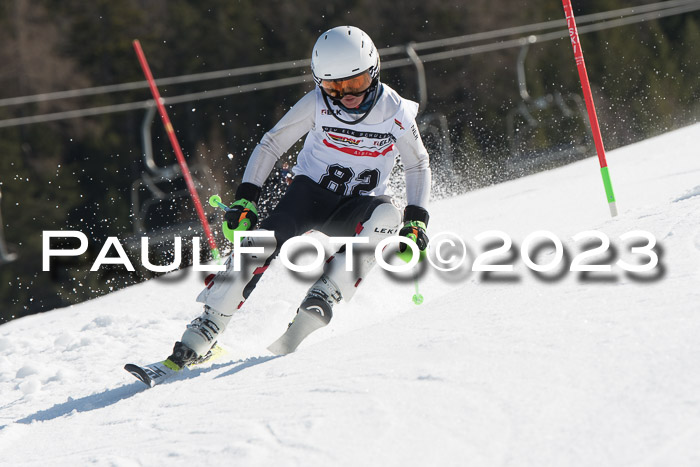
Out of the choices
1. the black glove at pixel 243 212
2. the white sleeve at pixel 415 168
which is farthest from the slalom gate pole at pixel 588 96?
the black glove at pixel 243 212

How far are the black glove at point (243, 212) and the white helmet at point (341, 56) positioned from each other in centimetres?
61

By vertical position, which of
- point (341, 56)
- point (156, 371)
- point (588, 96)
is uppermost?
point (588, 96)

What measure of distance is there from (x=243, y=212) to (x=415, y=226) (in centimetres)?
79

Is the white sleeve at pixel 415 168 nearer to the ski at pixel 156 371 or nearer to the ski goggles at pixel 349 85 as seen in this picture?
the ski goggles at pixel 349 85

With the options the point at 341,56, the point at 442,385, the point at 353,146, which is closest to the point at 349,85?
the point at 341,56

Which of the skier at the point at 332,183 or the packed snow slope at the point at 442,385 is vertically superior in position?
the skier at the point at 332,183

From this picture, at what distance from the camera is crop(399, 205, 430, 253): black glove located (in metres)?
3.82

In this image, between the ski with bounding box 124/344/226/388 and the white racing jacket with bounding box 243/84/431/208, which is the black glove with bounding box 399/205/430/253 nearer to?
the white racing jacket with bounding box 243/84/431/208

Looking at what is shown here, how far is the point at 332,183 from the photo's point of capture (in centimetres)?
415

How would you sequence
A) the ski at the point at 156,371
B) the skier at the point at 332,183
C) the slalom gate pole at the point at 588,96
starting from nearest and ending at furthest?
the ski at the point at 156,371
the skier at the point at 332,183
the slalom gate pole at the point at 588,96

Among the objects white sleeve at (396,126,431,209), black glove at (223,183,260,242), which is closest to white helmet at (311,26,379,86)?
white sleeve at (396,126,431,209)

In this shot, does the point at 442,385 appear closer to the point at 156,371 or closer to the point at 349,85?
the point at 156,371

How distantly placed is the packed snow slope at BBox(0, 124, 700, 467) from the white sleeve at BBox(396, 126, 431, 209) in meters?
0.49

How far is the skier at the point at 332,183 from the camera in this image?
12.2 feet
